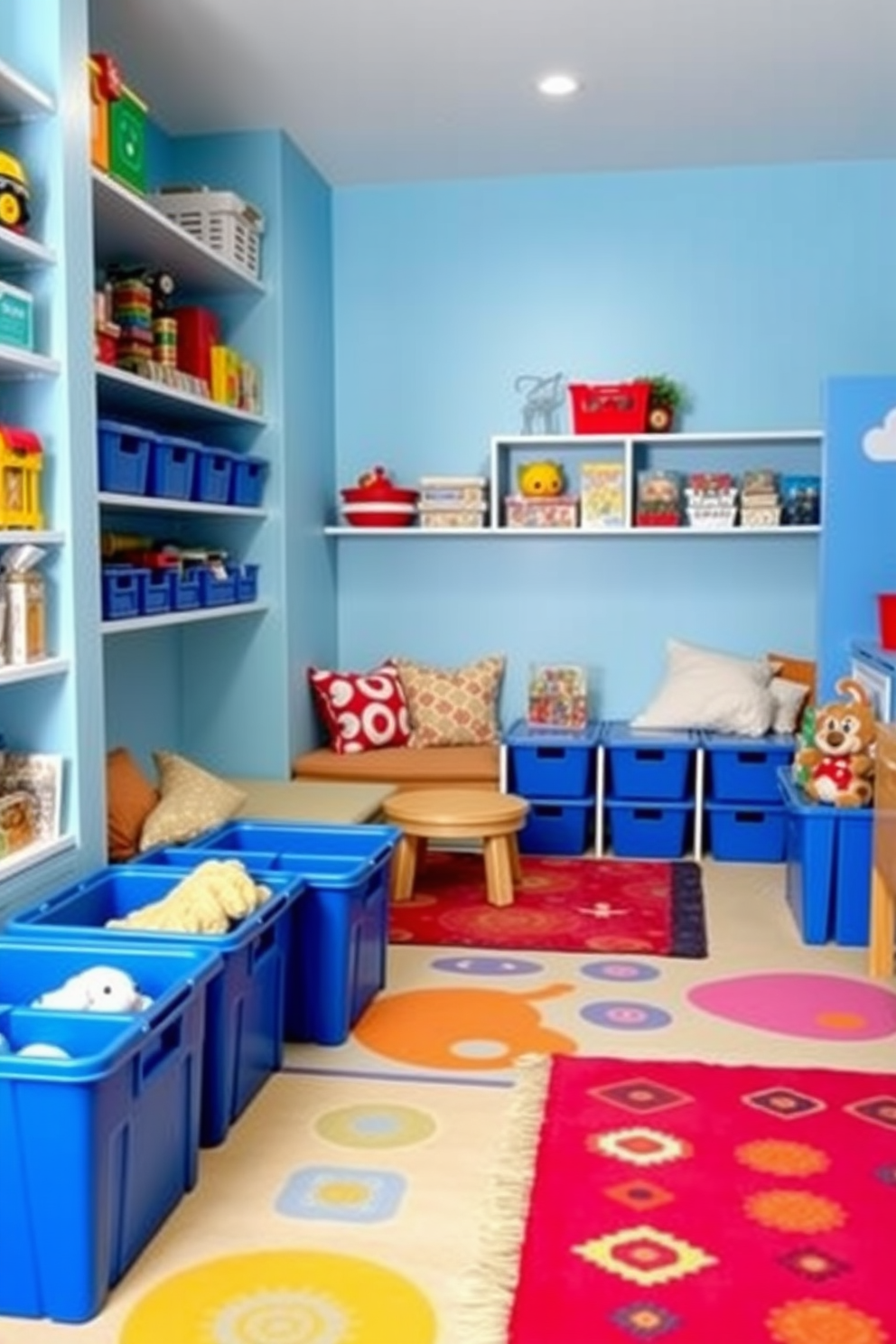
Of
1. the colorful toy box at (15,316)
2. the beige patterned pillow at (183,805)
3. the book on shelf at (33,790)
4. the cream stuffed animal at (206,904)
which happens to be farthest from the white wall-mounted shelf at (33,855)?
the colorful toy box at (15,316)

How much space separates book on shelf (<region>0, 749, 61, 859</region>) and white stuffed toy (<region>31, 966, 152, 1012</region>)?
636 millimetres

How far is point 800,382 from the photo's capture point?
16.5 ft

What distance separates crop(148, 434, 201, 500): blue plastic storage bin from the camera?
11.8ft

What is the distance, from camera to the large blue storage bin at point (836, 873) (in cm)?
366

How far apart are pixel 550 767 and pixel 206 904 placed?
239 cm

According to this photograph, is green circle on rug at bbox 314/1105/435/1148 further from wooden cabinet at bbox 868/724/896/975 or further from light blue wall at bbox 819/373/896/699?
light blue wall at bbox 819/373/896/699

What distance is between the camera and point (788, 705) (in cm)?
487

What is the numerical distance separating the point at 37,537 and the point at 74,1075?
4.28ft

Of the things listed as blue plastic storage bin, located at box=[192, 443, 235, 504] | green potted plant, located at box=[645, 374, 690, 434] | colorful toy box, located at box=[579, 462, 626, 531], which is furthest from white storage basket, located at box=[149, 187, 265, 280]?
green potted plant, located at box=[645, 374, 690, 434]

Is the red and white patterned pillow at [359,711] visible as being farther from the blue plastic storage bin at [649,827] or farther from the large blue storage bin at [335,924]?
the large blue storage bin at [335,924]

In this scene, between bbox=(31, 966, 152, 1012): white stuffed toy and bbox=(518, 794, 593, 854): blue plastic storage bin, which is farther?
bbox=(518, 794, 593, 854): blue plastic storage bin

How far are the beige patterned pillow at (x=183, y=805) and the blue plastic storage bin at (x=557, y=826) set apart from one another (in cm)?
141

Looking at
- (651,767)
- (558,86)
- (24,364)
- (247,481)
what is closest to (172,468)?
(247,481)

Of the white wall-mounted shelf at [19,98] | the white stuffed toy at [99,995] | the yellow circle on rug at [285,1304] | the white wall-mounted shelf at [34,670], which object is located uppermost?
the white wall-mounted shelf at [19,98]
